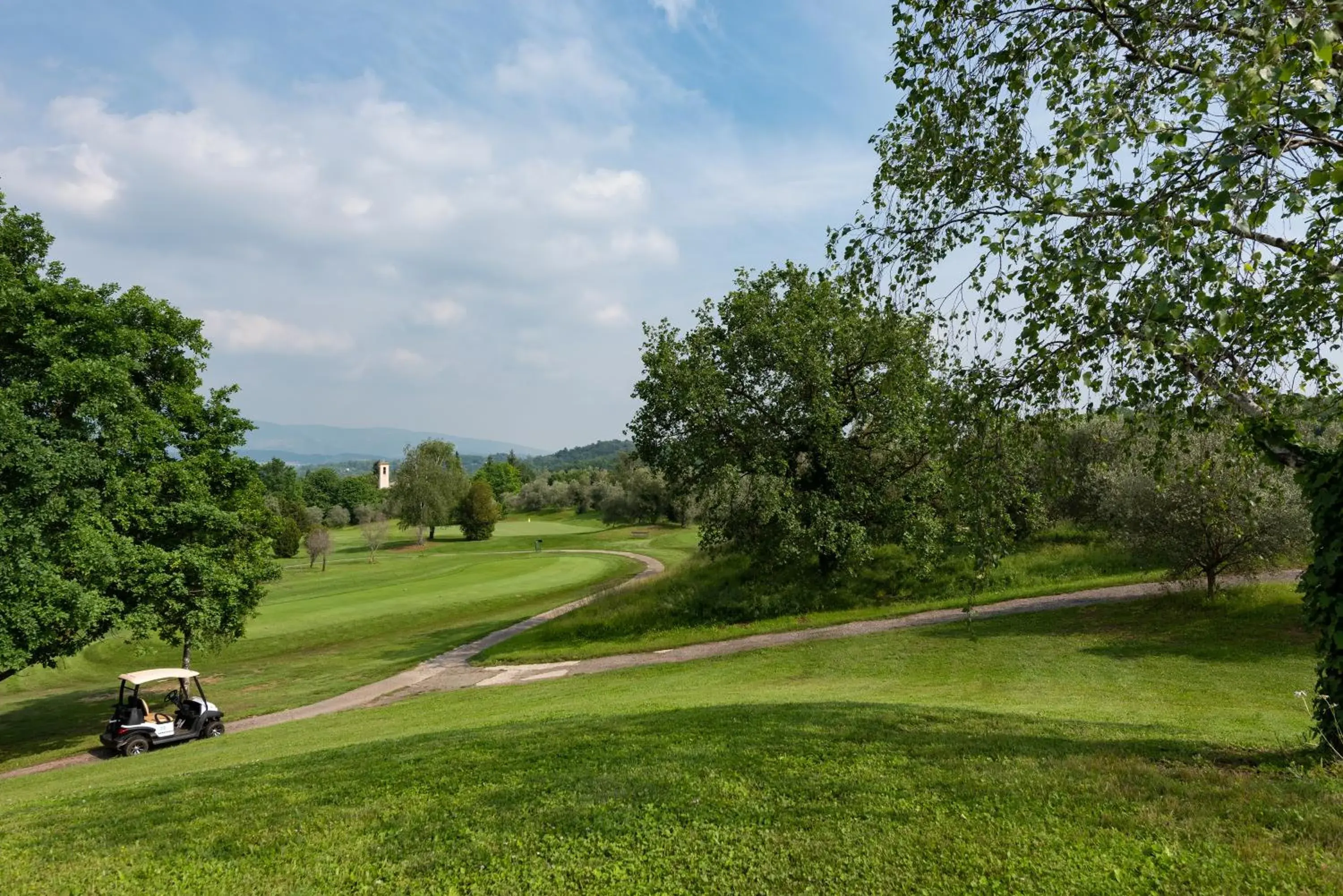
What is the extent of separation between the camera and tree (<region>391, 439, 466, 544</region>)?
276ft

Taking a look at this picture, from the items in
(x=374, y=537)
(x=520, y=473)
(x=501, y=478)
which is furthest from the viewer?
(x=520, y=473)

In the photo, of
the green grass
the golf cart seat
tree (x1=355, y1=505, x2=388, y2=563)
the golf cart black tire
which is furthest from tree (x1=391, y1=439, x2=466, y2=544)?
the golf cart black tire

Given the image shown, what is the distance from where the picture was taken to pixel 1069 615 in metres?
20.9

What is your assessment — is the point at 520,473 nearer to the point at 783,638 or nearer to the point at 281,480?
the point at 281,480

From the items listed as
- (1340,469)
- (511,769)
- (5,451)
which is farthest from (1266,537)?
(5,451)

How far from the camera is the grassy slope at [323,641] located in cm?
2156

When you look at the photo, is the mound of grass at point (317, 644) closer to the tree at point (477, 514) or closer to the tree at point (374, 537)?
the tree at point (374, 537)

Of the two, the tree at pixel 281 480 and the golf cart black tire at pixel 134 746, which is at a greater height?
the tree at pixel 281 480

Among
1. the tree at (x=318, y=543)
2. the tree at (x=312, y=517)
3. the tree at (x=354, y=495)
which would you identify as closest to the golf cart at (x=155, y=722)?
the tree at (x=318, y=543)

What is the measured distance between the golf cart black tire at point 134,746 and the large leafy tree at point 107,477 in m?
2.99

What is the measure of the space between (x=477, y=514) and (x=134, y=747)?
71.4 metres

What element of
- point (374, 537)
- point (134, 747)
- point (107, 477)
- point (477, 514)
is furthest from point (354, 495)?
point (134, 747)

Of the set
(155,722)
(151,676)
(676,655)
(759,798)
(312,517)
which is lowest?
(676,655)

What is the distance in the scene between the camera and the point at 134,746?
1688cm
